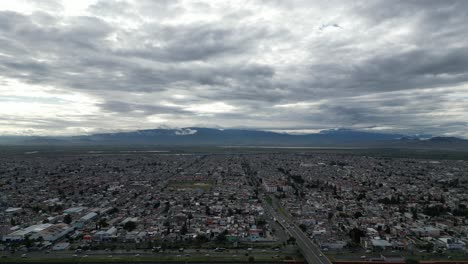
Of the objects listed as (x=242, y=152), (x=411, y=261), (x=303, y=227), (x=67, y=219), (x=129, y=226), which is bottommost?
(x=411, y=261)

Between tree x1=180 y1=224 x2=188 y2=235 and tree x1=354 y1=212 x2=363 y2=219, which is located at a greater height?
tree x1=354 y1=212 x2=363 y2=219

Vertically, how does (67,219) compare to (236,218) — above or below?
above

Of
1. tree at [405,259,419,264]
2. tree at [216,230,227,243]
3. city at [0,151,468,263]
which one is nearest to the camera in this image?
tree at [405,259,419,264]

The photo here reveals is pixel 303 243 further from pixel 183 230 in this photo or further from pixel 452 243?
pixel 452 243

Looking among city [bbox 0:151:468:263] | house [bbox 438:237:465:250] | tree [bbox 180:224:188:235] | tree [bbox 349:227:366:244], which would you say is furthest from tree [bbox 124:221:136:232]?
house [bbox 438:237:465:250]

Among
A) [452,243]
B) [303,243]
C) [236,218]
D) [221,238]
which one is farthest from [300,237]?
[452,243]

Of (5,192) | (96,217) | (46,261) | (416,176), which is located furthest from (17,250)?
(416,176)

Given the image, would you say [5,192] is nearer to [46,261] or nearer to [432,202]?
[46,261]

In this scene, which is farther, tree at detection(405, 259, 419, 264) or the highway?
the highway

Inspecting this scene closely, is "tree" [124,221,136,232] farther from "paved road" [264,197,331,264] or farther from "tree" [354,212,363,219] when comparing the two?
"tree" [354,212,363,219]
